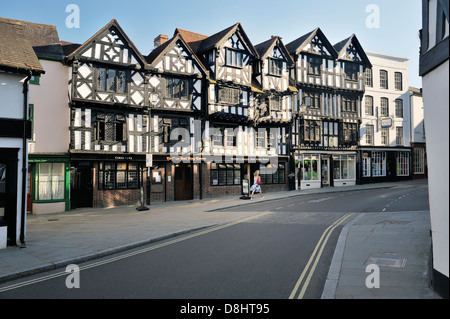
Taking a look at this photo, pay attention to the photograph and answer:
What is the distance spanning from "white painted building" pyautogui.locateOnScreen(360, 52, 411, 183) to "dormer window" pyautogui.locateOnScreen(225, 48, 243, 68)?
48.8 feet

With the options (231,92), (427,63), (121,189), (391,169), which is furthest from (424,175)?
(427,63)

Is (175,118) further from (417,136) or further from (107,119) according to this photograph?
(417,136)

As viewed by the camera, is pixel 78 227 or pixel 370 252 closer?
pixel 370 252

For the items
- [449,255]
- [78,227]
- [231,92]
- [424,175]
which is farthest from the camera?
[424,175]

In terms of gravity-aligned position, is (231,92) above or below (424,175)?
above

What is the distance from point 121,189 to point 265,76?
15047 mm

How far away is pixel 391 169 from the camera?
36.9 meters

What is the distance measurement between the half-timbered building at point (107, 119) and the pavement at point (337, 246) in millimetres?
4894

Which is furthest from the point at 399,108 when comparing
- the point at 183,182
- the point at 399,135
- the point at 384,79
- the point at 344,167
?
the point at 183,182

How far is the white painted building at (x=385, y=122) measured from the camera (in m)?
35.6

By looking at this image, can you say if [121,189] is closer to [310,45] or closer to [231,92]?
[231,92]

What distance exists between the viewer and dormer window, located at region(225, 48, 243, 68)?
2739cm

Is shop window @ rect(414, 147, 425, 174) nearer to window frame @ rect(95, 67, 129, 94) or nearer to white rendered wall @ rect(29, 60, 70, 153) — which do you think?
window frame @ rect(95, 67, 129, 94)
